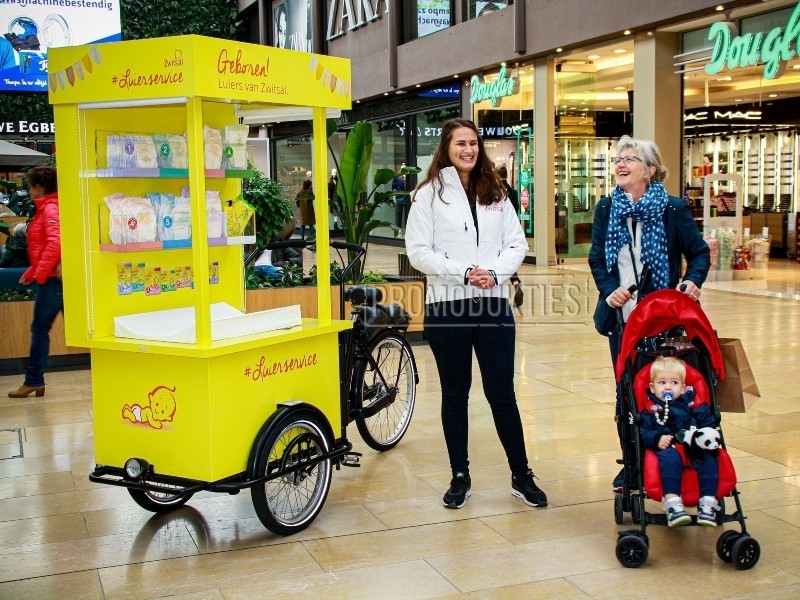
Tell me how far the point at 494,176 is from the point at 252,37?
Answer: 99.5 ft

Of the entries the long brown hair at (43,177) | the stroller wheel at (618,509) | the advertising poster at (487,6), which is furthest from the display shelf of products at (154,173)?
the advertising poster at (487,6)

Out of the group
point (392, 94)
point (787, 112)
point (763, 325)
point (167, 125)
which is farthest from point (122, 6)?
point (167, 125)

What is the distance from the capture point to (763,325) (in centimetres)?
1043

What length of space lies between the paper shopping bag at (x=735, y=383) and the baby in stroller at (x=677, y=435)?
0.22m

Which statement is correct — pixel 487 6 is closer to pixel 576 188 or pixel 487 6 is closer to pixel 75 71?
pixel 576 188

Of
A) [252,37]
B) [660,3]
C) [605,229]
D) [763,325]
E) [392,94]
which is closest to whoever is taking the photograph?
[605,229]

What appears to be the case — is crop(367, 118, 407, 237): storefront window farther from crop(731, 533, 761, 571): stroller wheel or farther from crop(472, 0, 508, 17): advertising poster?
crop(731, 533, 761, 571): stroller wheel

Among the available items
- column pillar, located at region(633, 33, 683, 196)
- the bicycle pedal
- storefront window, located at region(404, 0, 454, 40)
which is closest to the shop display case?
column pillar, located at region(633, 33, 683, 196)

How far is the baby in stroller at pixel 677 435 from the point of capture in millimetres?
3807

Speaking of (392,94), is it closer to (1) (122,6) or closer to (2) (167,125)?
(1) (122,6)

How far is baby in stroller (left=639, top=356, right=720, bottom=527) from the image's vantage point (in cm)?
381

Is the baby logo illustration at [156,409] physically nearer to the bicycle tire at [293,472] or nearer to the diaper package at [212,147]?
the bicycle tire at [293,472]

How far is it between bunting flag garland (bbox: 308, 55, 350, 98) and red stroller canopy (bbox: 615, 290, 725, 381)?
1775mm

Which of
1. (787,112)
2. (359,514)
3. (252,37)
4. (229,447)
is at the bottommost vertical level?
(359,514)
